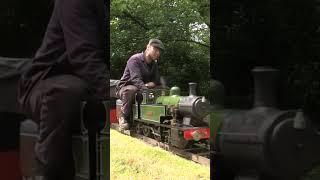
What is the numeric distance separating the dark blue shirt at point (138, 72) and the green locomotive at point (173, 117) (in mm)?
65

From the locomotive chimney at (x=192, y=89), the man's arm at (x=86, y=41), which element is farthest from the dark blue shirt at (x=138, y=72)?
the man's arm at (x=86, y=41)

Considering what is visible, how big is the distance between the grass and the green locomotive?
98mm

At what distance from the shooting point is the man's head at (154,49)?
2088 mm

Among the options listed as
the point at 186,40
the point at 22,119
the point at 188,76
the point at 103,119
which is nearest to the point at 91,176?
the point at 103,119

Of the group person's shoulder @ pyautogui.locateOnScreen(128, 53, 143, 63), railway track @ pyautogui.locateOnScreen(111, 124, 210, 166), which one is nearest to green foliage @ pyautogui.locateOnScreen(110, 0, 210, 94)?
person's shoulder @ pyautogui.locateOnScreen(128, 53, 143, 63)

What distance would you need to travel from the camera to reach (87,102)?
1.87 metres

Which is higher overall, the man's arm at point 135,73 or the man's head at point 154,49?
the man's head at point 154,49

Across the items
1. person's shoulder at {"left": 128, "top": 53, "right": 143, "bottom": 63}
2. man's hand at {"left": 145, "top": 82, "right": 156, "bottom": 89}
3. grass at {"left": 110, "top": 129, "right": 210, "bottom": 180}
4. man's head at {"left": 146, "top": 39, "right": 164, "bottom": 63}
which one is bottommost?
grass at {"left": 110, "top": 129, "right": 210, "bottom": 180}

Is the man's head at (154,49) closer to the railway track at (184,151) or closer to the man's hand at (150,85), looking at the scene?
the man's hand at (150,85)

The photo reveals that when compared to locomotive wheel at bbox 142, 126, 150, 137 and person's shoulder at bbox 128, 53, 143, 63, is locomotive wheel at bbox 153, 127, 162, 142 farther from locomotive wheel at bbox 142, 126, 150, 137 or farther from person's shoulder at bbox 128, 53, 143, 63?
person's shoulder at bbox 128, 53, 143, 63

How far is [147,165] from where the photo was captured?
6.96ft

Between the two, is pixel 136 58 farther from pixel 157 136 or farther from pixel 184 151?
pixel 184 151

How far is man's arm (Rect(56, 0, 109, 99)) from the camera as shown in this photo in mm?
1836

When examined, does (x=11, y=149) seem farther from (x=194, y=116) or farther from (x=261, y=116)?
(x=261, y=116)
